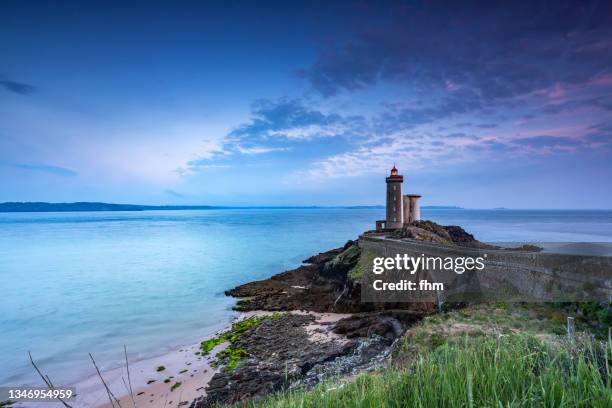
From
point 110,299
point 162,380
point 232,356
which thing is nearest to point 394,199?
point 232,356

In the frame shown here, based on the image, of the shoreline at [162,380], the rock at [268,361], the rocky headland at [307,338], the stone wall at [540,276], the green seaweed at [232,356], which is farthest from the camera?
the green seaweed at [232,356]

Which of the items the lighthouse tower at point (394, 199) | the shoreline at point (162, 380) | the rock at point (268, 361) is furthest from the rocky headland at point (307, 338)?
the lighthouse tower at point (394, 199)

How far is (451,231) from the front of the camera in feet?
119

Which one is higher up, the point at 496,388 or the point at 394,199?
the point at 394,199

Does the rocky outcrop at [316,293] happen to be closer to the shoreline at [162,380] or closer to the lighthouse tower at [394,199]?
the shoreline at [162,380]

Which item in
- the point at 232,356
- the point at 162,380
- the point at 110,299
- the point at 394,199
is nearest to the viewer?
the point at 162,380

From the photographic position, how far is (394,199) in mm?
27562

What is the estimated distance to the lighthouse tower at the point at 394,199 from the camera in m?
27.4

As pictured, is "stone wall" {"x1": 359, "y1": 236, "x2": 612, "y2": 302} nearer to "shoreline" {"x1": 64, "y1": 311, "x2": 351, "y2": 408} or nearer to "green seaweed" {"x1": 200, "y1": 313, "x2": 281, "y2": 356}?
"shoreline" {"x1": 64, "y1": 311, "x2": 351, "y2": 408}

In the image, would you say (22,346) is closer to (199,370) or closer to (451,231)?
(199,370)

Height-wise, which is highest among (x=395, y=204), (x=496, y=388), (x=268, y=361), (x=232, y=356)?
(x=395, y=204)

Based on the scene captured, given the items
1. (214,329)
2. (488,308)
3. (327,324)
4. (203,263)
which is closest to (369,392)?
(488,308)

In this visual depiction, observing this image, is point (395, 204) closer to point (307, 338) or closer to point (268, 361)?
point (307, 338)

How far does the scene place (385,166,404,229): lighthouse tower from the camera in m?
27.4
